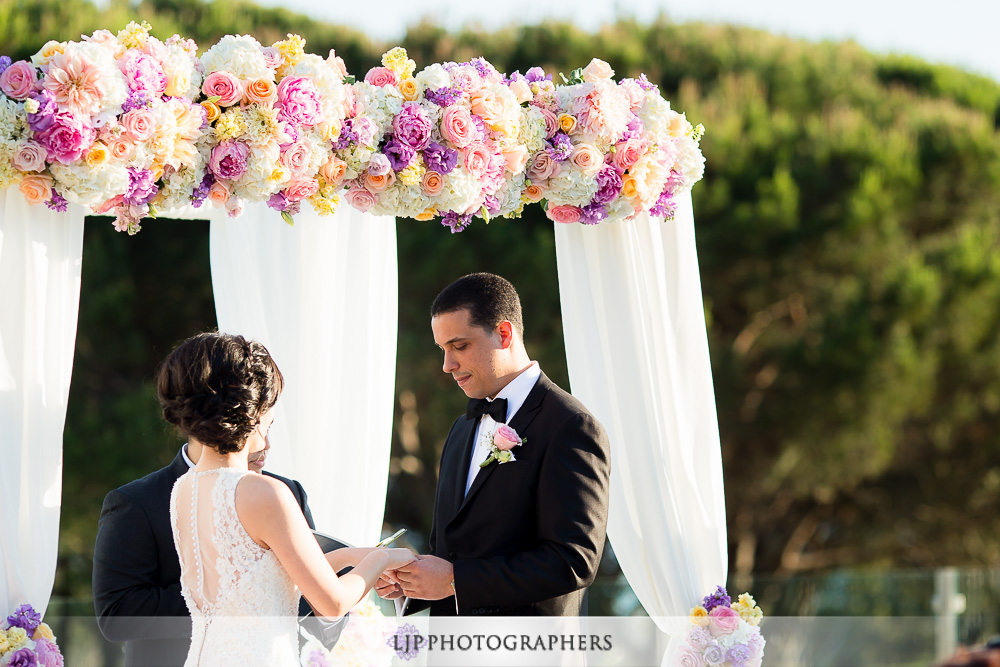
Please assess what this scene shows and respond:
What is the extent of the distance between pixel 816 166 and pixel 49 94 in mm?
7377

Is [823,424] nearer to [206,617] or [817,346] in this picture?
[817,346]

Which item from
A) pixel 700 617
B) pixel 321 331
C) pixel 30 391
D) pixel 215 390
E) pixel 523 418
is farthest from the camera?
pixel 321 331

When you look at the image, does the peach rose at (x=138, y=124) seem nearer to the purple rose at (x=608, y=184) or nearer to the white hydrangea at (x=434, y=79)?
the white hydrangea at (x=434, y=79)

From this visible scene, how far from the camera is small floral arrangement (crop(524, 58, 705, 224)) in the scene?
349 centimetres

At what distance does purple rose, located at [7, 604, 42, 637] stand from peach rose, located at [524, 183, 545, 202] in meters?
2.02

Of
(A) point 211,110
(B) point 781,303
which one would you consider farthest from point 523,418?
(B) point 781,303

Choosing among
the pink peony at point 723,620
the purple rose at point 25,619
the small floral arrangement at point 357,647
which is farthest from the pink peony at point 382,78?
the pink peony at point 723,620

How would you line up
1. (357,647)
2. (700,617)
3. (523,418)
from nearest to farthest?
(523,418), (700,617), (357,647)

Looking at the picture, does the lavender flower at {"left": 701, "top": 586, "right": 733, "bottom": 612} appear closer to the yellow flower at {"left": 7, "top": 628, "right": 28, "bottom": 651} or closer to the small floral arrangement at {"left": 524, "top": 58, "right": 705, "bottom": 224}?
the small floral arrangement at {"left": 524, "top": 58, "right": 705, "bottom": 224}

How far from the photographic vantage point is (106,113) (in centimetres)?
297

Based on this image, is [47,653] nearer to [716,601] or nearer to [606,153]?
[716,601]

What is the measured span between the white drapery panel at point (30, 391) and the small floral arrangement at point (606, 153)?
5.08 feet

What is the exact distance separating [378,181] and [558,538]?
1270 millimetres

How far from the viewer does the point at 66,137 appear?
2898 mm
